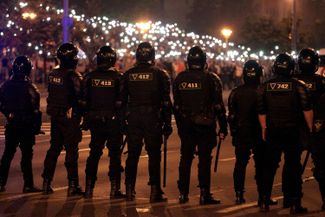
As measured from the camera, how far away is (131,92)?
379 inches

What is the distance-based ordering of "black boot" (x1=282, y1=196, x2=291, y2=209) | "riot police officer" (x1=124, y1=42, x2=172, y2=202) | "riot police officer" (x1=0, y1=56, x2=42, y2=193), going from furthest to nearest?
"riot police officer" (x1=0, y1=56, x2=42, y2=193) → "riot police officer" (x1=124, y1=42, x2=172, y2=202) → "black boot" (x1=282, y1=196, x2=291, y2=209)

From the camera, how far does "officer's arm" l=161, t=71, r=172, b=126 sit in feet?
31.3

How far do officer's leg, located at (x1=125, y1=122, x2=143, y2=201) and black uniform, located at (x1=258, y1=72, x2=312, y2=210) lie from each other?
1.64 m

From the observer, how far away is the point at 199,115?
9391 millimetres

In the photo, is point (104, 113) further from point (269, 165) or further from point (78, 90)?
point (269, 165)

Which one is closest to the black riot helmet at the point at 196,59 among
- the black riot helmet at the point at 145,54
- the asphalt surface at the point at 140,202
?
the black riot helmet at the point at 145,54

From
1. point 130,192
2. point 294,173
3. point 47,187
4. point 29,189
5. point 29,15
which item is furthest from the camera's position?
point 29,15

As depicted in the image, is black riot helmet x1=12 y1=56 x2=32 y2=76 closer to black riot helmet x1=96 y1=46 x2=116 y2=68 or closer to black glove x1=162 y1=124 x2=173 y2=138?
black riot helmet x1=96 y1=46 x2=116 y2=68

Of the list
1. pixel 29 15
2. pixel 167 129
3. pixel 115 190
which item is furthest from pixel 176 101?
pixel 29 15

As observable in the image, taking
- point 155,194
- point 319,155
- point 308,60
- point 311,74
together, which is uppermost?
point 308,60

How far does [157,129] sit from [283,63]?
5.99 ft

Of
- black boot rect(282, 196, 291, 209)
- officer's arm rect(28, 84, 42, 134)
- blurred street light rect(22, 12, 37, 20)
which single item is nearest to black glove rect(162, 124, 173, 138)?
black boot rect(282, 196, 291, 209)

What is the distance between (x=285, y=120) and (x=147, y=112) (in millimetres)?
1775

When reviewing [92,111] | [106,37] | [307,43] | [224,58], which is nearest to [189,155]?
[92,111]
